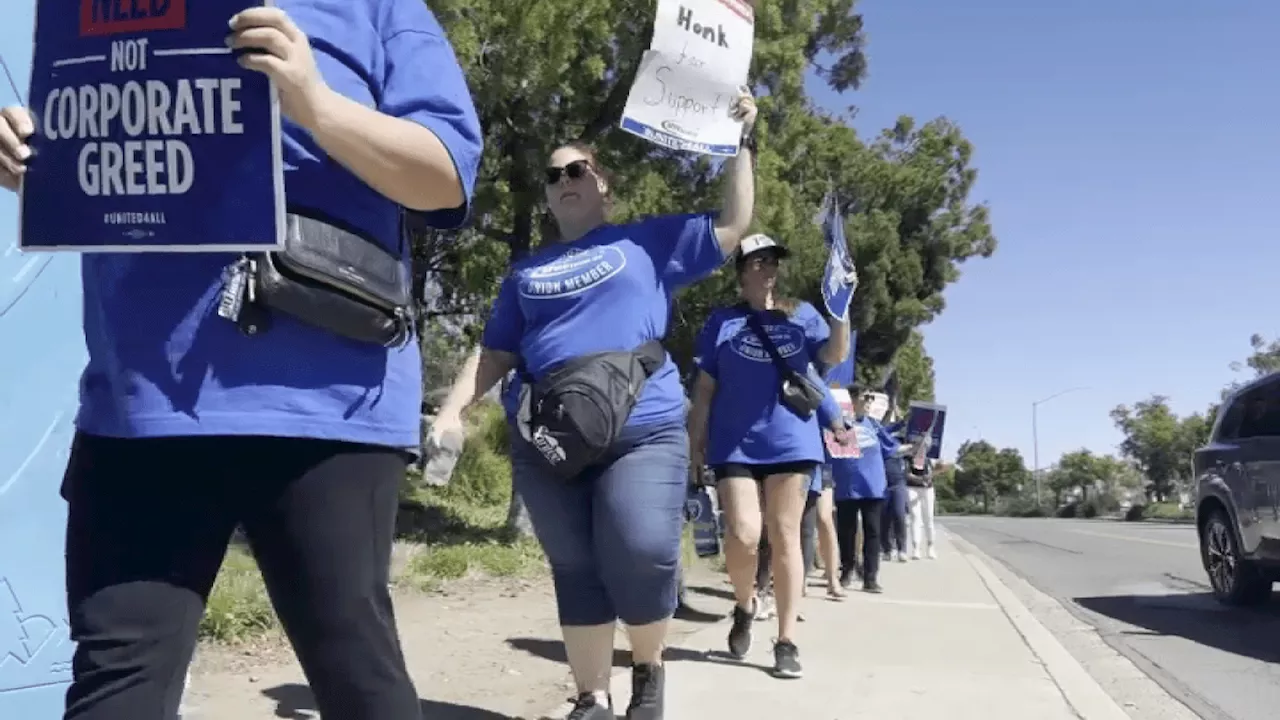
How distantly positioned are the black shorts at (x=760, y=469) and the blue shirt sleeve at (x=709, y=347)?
476 mm

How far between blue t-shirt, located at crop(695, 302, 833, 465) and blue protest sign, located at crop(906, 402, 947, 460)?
10065 millimetres

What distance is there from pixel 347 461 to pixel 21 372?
1803 millimetres

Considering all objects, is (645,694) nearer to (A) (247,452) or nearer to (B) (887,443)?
(A) (247,452)

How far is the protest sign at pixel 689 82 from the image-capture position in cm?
381

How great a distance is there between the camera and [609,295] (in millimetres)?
3633

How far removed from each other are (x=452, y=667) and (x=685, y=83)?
2.66 meters

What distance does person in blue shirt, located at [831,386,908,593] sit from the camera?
9570 mm

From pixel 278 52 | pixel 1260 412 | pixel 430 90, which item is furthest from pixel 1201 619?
pixel 278 52

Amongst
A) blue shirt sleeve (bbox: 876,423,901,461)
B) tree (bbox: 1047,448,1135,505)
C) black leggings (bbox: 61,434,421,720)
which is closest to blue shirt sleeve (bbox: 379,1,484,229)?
black leggings (bbox: 61,434,421,720)

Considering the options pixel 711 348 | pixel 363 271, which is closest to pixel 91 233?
pixel 363 271

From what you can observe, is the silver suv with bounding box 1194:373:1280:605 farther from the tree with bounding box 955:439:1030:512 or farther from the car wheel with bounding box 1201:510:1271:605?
the tree with bounding box 955:439:1030:512

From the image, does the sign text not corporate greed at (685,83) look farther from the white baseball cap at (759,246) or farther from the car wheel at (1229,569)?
the car wheel at (1229,569)

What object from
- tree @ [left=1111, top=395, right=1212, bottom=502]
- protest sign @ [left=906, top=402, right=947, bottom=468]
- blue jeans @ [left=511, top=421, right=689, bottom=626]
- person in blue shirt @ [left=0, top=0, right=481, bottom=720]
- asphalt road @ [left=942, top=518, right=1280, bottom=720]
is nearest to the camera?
person in blue shirt @ [left=0, top=0, right=481, bottom=720]

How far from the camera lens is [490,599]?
713 centimetres
